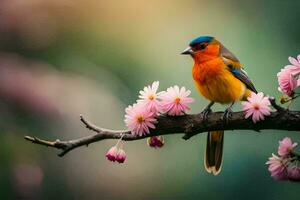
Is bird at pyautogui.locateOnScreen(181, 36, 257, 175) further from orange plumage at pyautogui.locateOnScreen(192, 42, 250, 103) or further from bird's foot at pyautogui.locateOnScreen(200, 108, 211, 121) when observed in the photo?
bird's foot at pyautogui.locateOnScreen(200, 108, 211, 121)

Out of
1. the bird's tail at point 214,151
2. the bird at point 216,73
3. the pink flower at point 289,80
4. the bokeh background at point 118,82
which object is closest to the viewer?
the pink flower at point 289,80

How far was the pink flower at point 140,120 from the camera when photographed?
3.94 ft

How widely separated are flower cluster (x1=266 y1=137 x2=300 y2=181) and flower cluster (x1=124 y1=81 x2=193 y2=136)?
195 mm

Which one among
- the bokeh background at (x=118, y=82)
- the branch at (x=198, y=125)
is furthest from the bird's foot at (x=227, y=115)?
the bokeh background at (x=118, y=82)

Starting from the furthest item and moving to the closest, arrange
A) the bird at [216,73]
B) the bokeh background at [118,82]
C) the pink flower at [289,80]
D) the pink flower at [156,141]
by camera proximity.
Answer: the bokeh background at [118,82] < the bird at [216,73] < the pink flower at [156,141] < the pink flower at [289,80]

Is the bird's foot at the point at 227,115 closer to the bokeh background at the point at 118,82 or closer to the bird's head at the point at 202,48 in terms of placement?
the bird's head at the point at 202,48

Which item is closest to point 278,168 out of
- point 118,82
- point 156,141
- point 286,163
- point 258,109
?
point 286,163

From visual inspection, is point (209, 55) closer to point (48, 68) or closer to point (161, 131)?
point (161, 131)

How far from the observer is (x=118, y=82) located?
2.04 metres

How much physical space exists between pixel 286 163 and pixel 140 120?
0.29 meters

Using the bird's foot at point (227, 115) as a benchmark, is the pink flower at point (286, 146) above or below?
below

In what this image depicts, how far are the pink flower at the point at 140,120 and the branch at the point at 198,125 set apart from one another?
13 mm

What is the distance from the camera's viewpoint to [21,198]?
6.27ft

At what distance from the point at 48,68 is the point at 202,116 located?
0.95m
